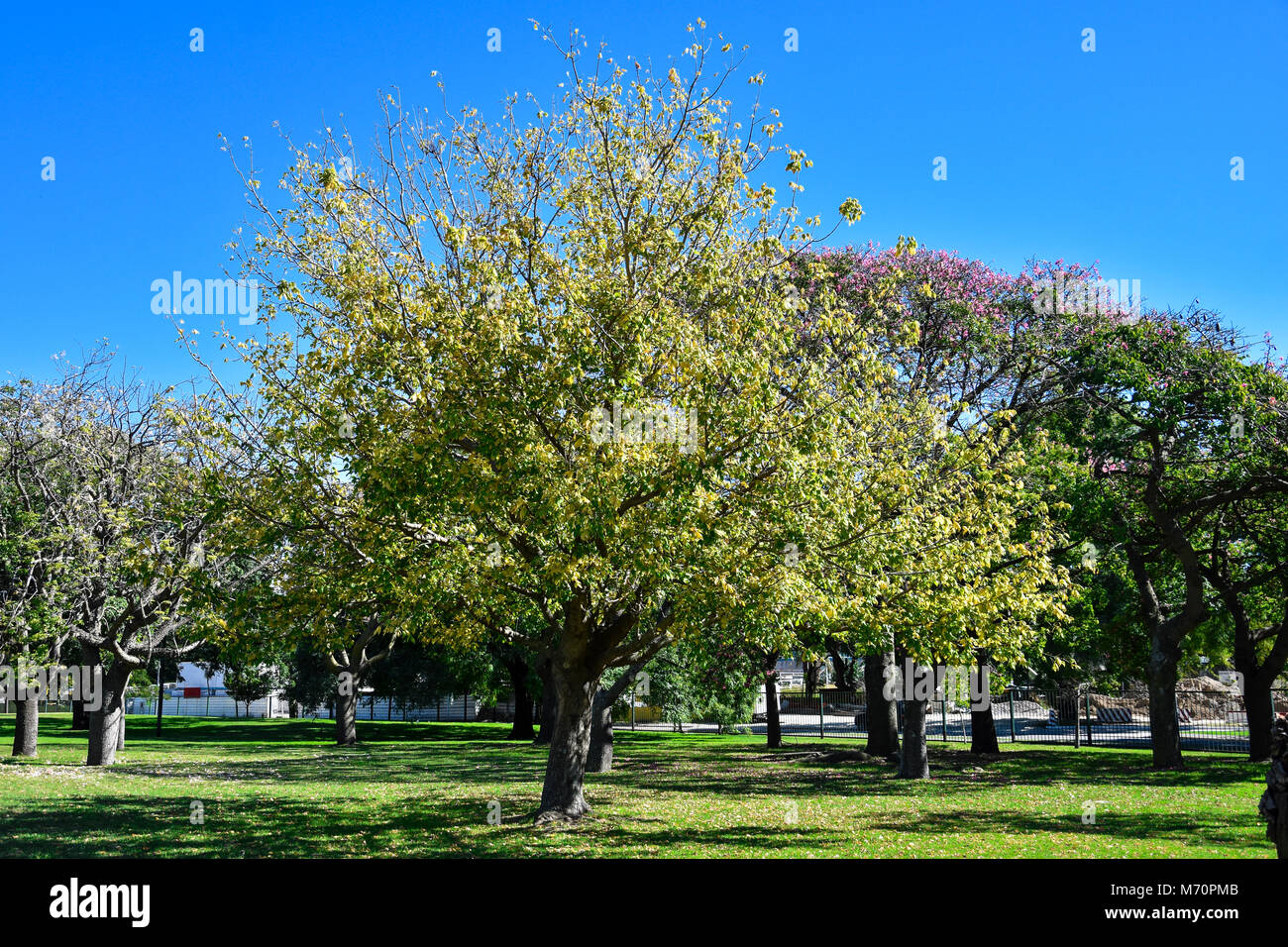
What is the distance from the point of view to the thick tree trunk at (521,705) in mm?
41438

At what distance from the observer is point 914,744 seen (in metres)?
22.8

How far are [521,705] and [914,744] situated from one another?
2300 centimetres

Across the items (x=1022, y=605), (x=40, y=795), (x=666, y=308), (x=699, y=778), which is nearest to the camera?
(x=666, y=308)

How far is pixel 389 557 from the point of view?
1295 centimetres

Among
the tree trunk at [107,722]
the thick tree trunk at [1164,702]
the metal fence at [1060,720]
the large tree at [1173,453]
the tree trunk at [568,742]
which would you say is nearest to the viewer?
the tree trunk at [568,742]

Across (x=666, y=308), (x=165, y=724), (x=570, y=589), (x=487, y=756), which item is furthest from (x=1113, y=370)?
(x=165, y=724)

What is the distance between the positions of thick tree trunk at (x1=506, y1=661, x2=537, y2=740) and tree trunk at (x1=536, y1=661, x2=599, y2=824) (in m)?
26.5

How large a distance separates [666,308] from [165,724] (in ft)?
158

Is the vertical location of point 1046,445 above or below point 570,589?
above

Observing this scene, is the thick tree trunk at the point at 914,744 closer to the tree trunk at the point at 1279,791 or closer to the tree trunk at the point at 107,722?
the tree trunk at the point at 1279,791

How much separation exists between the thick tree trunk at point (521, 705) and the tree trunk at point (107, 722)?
17645 mm

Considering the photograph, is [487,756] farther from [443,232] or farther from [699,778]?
[443,232]

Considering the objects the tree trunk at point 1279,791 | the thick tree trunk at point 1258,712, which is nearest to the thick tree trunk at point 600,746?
the tree trunk at point 1279,791

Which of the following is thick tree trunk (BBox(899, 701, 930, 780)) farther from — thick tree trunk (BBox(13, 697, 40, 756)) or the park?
thick tree trunk (BBox(13, 697, 40, 756))
